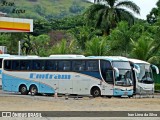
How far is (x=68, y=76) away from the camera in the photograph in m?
33.4

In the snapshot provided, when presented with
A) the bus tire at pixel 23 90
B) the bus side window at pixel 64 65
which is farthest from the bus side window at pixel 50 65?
the bus tire at pixel 23 90

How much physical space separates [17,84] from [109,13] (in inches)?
909

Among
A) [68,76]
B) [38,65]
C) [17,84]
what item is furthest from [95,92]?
[17,84]

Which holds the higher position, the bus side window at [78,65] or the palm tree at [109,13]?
the palm tree at [109,13]

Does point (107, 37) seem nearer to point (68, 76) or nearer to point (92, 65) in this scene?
point (68, 76)

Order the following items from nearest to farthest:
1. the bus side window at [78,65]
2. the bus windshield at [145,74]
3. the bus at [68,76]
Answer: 1. the bus at [68,76]
2. the bus side window at [78,65]
3. the bus windshield at [145,74]

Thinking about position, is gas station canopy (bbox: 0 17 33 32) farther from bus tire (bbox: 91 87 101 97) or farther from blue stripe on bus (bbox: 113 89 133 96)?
blue stripe on bus (bbox: 113 89 133 96)

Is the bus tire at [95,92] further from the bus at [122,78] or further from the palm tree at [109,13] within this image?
the palm tree at [109,13]

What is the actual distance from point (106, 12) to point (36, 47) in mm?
17482

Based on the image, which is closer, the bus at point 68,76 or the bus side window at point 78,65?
the bus at point 68,76

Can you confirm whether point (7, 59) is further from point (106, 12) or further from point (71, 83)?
point (106, 12)

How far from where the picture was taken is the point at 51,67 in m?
34.2

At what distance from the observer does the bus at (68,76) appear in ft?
104

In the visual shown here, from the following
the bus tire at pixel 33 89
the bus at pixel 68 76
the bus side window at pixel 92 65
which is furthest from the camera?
the bus tire at pixel 33 89
